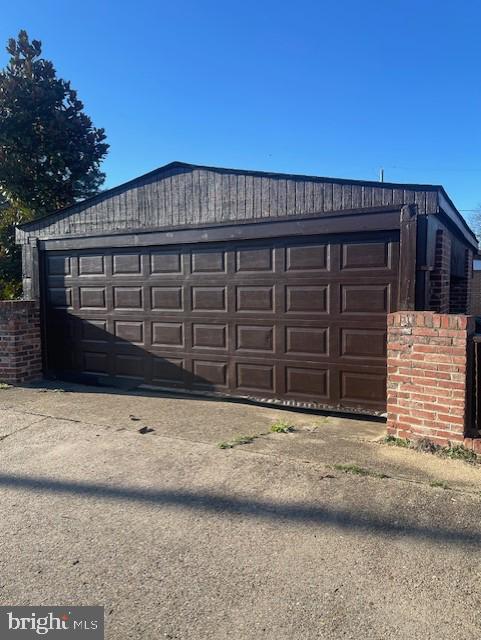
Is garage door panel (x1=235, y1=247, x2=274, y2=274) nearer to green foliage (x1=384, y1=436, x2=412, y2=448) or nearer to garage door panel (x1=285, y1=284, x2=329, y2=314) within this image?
garage door panel (x1=285, y1=284, x2=329, y2=314)

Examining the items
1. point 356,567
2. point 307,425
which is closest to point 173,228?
point 307,425

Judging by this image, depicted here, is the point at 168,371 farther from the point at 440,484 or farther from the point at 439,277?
the point at 440,484

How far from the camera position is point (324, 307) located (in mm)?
5656

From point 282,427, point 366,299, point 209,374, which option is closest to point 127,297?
point 209,374

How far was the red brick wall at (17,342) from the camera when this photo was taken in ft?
24.4

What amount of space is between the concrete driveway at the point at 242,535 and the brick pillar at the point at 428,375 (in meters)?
0.31

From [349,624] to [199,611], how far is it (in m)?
0.72

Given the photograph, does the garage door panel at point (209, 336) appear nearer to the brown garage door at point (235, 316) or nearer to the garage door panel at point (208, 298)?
the brown garage door at point (235, 316)

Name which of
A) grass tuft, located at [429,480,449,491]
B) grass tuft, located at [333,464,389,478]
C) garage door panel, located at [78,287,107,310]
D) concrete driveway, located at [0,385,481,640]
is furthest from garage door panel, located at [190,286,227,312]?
grass tuft, located at [429,480,449,491]

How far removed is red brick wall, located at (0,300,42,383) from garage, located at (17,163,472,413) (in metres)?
0.32

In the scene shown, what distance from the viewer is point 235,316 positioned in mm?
6293

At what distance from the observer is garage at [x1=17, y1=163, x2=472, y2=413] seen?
5.32 metres

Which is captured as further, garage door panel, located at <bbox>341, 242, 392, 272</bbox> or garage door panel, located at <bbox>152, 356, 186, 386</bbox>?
garage door panel, located at <bbox>152, 356, 186, 386</bbox>

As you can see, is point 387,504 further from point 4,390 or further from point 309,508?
point 4,390
